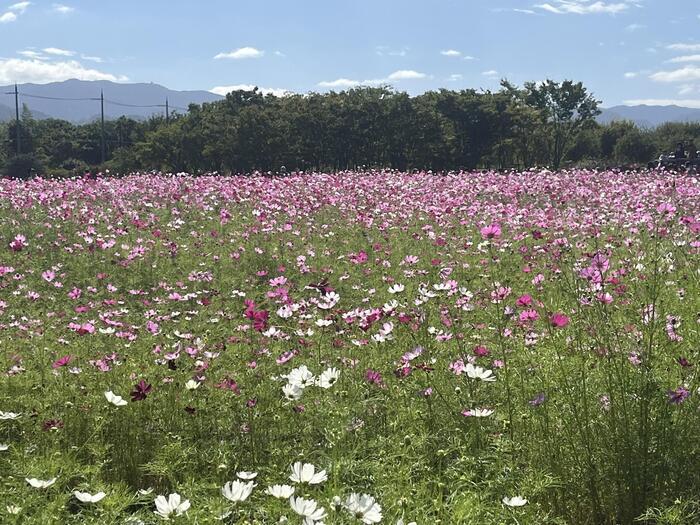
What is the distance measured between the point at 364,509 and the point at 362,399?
1.37 m

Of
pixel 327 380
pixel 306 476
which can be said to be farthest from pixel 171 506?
pixel 327 380

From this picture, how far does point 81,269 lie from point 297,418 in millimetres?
4890

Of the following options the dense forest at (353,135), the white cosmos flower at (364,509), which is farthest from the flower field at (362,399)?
the dense forest at (353,135)

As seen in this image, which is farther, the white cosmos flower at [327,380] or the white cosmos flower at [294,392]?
the white cosmos flower at [327,380]

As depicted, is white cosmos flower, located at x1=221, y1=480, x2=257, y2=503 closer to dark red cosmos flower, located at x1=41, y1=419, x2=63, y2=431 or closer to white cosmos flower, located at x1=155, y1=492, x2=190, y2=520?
white cosmos flower, located at x1=155, y1=492, x2=190, y2=520

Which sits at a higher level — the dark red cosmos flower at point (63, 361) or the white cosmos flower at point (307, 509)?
the white cosmos flower at point (307, 509)

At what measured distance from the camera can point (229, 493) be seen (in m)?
1.67

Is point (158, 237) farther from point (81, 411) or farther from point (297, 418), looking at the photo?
point (297, 418)

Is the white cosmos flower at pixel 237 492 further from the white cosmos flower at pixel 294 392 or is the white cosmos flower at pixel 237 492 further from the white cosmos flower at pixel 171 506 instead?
the white cosmos flower at pixel 294 392

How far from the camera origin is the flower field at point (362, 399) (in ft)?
7.14

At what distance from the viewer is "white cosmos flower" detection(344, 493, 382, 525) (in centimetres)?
160

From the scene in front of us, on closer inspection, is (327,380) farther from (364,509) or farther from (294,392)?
(364,509)

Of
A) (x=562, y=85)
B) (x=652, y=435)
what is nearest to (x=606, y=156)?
(x=562, y=85)

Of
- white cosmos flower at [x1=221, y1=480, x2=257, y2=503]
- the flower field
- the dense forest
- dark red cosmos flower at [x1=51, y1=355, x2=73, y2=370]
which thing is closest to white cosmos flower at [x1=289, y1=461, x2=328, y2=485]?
the flower field
